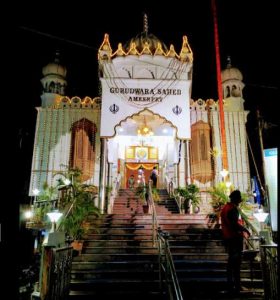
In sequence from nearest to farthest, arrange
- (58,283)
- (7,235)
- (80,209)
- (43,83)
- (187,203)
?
Result: (7,235), (58,283), (80,209), (187,203), (43,83)

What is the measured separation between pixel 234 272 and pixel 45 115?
1392 centimetres

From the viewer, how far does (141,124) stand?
57.5 feet

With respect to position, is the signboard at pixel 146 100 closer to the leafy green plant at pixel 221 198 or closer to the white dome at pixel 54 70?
the leafy green plant at pixel 221 198

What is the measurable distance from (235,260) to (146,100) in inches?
345

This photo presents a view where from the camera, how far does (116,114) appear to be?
1309 cm

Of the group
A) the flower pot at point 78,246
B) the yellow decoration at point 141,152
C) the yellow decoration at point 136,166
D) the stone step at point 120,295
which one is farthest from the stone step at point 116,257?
the yellow decoration at point 141,152

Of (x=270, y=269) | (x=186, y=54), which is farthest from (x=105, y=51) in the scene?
(x=270, y=269)

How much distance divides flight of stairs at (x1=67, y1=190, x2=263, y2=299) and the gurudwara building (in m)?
3.34

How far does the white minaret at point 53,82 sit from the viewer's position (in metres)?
17.9

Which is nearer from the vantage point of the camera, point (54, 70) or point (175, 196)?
point (175, 196)

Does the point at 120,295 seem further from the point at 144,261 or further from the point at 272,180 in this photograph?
the point at 272,180

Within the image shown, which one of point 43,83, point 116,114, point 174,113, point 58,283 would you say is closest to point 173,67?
point 174,113

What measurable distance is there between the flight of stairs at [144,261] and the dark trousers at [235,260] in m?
0.35

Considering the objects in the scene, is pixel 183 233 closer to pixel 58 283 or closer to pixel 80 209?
pixel 80 209
